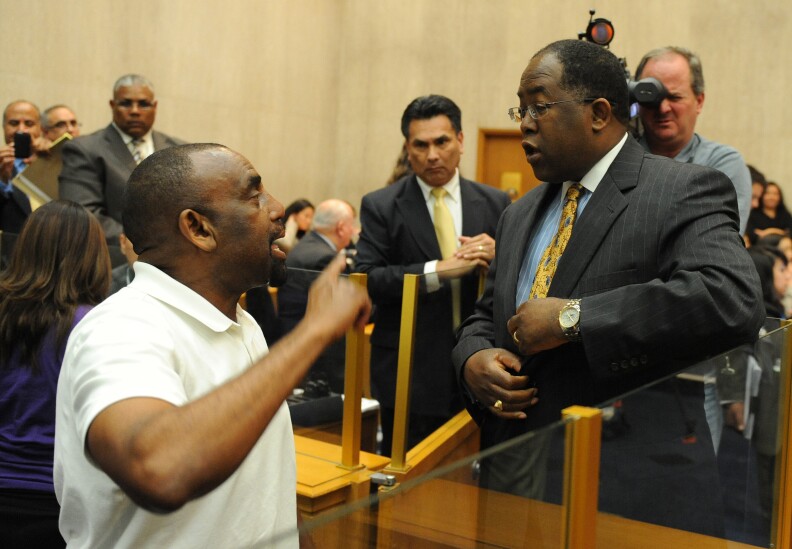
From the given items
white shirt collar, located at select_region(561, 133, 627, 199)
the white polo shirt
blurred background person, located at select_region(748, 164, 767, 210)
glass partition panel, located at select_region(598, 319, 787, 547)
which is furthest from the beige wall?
glass partition panel, located at select_region(598, 319, 787, 547)

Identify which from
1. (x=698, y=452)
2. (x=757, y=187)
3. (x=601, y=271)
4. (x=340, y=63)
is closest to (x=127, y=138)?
(x=601, y=271)

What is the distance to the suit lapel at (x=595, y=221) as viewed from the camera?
2.02m

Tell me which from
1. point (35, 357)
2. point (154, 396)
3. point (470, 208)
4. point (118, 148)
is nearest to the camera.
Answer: point (154, 396)

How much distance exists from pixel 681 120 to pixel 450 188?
996 mm

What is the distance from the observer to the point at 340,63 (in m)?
10.8

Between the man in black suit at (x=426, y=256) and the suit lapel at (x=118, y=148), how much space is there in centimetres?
140

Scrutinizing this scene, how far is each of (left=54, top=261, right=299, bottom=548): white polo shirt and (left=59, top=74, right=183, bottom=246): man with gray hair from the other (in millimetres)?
2794

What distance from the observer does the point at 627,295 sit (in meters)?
1.88

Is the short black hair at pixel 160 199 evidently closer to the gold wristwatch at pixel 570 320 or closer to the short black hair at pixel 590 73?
the gold wristwatch at pixel 570 320

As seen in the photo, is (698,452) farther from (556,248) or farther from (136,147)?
(136,147)

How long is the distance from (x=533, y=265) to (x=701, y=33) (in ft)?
23.9

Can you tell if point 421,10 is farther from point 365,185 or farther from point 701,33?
point 701,33

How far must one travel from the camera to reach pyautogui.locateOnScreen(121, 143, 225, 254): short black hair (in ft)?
4.97

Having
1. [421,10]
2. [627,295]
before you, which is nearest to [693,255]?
[627,295]
